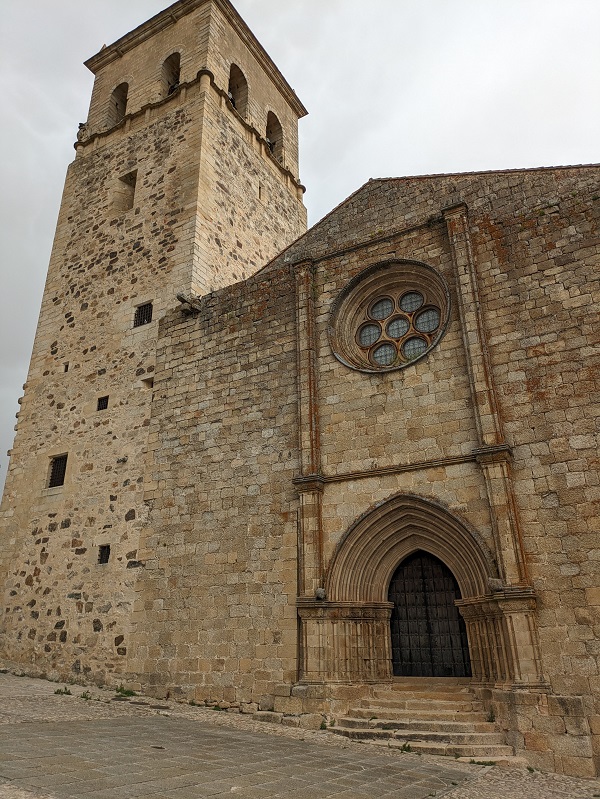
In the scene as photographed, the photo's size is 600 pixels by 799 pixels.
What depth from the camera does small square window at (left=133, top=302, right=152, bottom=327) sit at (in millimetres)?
12070

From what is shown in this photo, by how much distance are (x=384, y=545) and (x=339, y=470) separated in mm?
1207

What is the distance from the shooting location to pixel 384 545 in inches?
322

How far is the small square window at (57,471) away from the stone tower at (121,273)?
36 mm

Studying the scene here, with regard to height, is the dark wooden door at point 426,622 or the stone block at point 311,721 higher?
the dark wooden door at point 426,622

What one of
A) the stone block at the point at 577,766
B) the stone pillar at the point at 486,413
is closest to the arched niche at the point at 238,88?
the stone pillar at the point at 486,413

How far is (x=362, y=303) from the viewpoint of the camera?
980cm

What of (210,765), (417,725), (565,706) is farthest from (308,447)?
(210,765)

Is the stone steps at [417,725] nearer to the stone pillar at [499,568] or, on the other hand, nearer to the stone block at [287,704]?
the stone pillar at [499,568]

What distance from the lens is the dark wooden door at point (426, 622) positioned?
7.79 m

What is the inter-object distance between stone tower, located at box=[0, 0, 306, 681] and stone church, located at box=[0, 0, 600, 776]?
2.8 inches

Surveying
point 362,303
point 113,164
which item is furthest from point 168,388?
point 113,164

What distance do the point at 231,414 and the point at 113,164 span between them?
8466 mm

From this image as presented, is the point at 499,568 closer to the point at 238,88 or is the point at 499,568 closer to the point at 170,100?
the point at 170,100

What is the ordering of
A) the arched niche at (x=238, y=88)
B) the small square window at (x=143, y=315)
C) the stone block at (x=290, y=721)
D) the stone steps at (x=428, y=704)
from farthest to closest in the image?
the arched niche at (x=238, y=88), the small square window at (x=143, y=315), the stone block at (x=290, y=721), the stone steps at (x=428, y=704)
